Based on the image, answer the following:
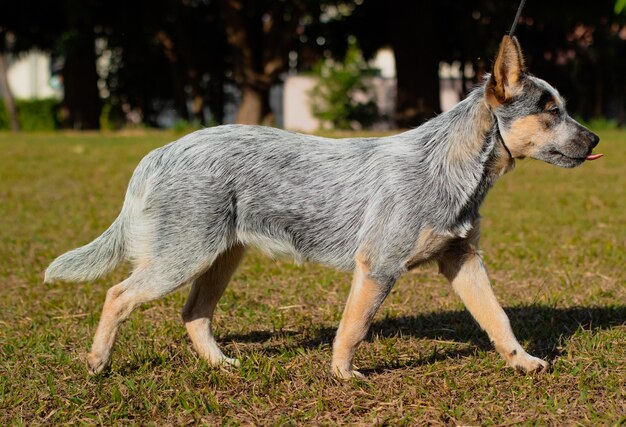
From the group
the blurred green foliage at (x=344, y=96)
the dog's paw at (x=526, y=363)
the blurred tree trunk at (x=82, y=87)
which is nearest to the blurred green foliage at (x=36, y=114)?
the blurred tree trunk at (x=82, y=87)

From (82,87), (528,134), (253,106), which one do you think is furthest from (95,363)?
(82,87)

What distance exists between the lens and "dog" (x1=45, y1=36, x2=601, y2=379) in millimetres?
4172

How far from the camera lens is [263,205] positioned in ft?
14.2

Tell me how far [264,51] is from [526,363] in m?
14.6

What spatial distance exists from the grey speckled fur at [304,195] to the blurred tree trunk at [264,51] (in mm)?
13159

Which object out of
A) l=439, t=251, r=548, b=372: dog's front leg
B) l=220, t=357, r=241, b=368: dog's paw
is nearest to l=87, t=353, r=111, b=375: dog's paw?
l=220, t=357, r=241, b=368: dog's paw

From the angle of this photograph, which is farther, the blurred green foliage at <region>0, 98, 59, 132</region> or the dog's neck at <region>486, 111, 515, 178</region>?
the blurred green foliage at <region>0, 98, 59, 132</region>

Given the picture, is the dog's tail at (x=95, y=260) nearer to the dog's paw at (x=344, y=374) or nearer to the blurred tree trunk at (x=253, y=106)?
the dog's paw at (x=344, y=374)

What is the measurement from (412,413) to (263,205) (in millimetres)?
1256

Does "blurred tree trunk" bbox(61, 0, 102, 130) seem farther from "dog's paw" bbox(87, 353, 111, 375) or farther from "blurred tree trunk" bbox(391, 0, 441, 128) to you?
"dog's paw" bbox(87, 353, 111, 375)

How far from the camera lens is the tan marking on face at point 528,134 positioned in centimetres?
414

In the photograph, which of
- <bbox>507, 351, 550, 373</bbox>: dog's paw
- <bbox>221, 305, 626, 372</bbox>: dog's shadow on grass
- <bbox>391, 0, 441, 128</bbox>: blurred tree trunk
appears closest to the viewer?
<bbox>507, 351, 550, 373</bbox>: dog's paw

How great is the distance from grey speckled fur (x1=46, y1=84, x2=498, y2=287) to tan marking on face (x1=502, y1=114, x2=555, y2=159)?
97mm

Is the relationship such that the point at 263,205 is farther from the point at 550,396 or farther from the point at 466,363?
the point at 550,396
